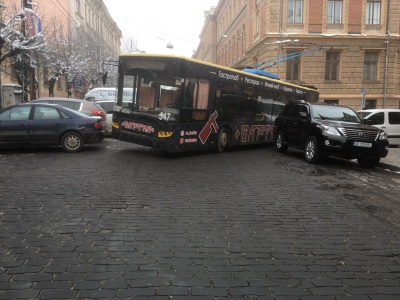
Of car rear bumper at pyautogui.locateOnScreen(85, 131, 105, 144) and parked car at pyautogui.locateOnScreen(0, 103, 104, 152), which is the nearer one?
parked car at pyautogui.locateOnScreen(0, 103, 104, 152)

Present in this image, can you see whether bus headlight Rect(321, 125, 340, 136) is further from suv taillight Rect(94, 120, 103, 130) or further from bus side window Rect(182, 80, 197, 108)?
suv taillight Rect(94, 120, 103, 130)

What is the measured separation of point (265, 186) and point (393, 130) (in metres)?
10.7

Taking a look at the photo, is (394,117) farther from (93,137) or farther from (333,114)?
(93,137)

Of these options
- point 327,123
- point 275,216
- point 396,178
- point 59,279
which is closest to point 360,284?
point 275,216

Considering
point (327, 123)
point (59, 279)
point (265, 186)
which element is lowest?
point (59, 279)

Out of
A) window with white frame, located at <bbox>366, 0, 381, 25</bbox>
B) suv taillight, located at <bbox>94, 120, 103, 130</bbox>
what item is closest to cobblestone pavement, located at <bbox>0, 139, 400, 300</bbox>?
suv taillight, located at <bbox>94, 120, 103, 130</bbox>

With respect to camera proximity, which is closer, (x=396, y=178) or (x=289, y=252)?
(x=289, y=252)

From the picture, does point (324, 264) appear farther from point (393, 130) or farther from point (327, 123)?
point (393, 130)

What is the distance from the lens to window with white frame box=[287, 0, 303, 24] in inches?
1184

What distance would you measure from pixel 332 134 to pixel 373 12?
81.2 ft

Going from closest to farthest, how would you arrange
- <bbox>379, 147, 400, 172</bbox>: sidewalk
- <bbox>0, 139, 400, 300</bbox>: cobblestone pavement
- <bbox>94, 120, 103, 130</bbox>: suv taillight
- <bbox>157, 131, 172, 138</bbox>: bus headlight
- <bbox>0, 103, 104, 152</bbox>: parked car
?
<bbox>0, 139, 400, 300</bbox>: cobblestone pavement → <bbox>157, 131, 172, 138</bbox>: bus headlight → <bbox>379, 147, 400, 172</bbox>: sidewalk → <bbox>0, 103, 104, 152</bbox>: parked car → <bbox>94, 120, 103, 130</bbox>: suv taillight

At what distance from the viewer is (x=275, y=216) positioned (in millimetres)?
5688

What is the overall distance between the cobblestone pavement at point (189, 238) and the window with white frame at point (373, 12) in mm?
26154

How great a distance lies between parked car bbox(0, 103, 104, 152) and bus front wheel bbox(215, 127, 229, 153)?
396 centimetres
